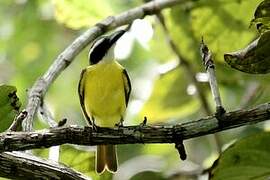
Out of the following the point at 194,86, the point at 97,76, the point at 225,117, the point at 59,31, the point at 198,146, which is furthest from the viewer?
the point at 59,31

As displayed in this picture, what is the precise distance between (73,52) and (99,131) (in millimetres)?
709

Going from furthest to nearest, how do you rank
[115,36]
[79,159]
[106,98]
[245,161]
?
[115,36]
[106,98]
[79,159]
[245,161]

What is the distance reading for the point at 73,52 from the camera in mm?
2287

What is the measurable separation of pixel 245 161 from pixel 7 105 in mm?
644

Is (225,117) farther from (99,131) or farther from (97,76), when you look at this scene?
(97,76)

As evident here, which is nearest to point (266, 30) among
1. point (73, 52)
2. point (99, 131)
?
point (99, 131)

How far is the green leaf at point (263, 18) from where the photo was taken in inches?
63.6

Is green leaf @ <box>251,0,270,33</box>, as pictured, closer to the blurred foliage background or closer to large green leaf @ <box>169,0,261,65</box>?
the blurred foliage background

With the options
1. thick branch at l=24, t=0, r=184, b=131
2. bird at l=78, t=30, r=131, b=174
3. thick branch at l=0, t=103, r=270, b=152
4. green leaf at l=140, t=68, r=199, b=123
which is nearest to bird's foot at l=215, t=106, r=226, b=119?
thick branch at l=0, t=103, r=270, b=152

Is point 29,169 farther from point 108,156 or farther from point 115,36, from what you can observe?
point 115,36

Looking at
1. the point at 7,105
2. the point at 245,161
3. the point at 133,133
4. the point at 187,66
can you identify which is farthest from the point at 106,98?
the point at 133,133

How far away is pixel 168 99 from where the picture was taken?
321 cm

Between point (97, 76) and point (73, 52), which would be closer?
point (73, 52)

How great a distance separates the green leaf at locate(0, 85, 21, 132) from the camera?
1.83 meters
